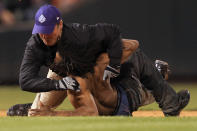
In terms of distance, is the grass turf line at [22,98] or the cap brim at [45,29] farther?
the grass turf line at [22,98]

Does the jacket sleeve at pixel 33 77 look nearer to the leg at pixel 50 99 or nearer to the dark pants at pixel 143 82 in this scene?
the leg at pixel 50 99

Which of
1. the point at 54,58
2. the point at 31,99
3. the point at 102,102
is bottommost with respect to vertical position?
the point at 31,99

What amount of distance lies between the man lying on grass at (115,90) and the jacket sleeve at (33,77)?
0.88ft

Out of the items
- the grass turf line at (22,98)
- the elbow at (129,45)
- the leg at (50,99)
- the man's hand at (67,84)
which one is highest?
the elbow at (129,45)

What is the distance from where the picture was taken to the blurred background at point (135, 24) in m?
11.6

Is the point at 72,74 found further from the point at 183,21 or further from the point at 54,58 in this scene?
the point at 183,21

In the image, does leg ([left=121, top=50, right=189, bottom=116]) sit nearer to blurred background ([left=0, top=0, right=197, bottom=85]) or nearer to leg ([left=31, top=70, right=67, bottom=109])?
leg ([left=31, top=70, right=67, bottom=109])

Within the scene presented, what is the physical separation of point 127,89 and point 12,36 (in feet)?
17.0

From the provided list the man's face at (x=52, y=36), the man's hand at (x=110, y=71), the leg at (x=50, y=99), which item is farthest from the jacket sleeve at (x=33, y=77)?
the leg at (x=50, y=99)

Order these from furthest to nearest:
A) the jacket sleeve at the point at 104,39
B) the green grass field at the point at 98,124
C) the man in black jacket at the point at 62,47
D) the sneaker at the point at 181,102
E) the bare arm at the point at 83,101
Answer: the sneaker at the point at 181,102
the bare arm at the point at 83,101
the jacket sleeve at the point at 104,39
the man in black jacket at the point at 62,47
the green grass field at the point at 98,124

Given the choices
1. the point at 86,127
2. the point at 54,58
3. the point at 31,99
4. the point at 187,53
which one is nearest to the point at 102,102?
the point at 54,58

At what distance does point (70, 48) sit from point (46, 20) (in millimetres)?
352

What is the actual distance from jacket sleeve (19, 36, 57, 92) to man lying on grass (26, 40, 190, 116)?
27 centimetres

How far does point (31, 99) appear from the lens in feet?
31.7
